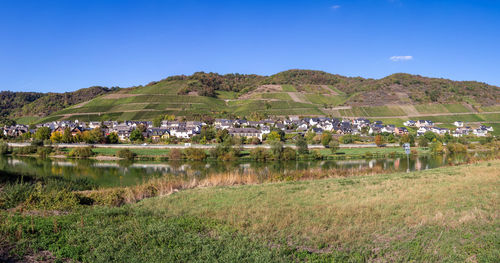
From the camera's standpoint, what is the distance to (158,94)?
12912 cm

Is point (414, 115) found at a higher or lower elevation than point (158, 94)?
lower

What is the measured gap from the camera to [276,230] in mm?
8633

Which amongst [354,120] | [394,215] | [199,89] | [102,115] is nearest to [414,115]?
[354,120]

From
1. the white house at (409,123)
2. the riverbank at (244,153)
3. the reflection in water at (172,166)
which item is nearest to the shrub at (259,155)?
the riverbank at (244,153)

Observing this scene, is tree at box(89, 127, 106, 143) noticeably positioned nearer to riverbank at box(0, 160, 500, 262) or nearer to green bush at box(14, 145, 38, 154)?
green bush at box(14, 145, 38, 154)

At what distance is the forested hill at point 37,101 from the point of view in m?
142

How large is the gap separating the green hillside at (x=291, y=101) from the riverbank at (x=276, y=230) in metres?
84.3

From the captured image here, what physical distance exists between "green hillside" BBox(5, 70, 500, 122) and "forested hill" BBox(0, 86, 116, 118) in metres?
17.2

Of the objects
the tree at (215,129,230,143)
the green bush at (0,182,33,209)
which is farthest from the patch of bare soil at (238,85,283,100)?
the green bush at (0,182,33,209)

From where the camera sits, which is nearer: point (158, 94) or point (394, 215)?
point (394, 215)

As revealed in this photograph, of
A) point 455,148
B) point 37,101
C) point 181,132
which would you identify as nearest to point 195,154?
point 181,132

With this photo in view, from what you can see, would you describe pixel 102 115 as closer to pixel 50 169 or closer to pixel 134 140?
pixel 134 140

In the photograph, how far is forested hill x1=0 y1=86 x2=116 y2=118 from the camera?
5576 inches

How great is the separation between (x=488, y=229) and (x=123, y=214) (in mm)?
9869
